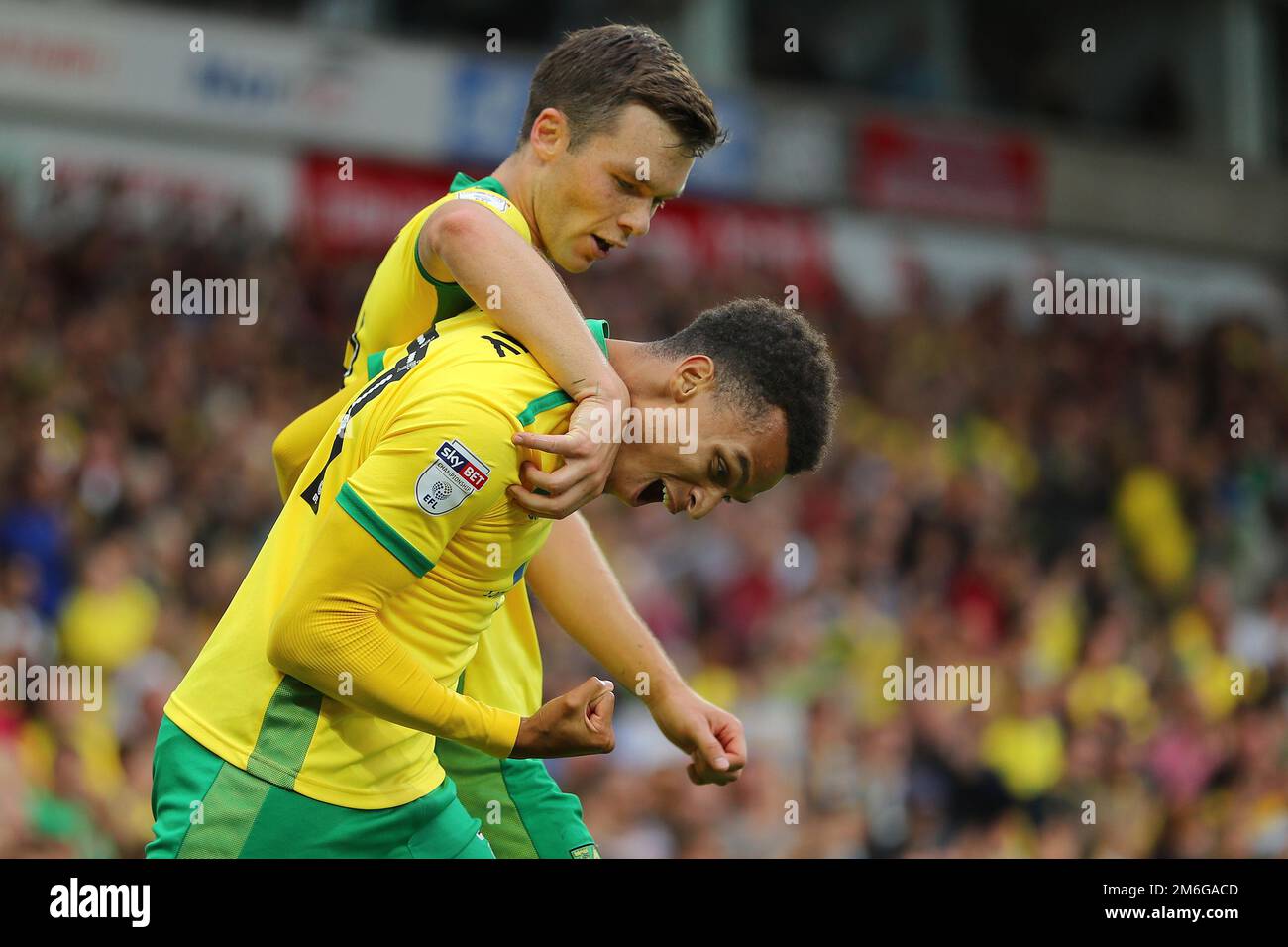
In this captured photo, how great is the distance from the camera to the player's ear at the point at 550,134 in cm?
340

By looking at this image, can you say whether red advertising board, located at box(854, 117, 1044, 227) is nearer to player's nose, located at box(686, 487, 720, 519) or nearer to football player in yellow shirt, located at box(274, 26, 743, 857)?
football player in yellow shirt, located at box(274, 26, 743, 857)

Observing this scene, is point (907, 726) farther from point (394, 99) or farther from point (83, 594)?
point (394, 99)

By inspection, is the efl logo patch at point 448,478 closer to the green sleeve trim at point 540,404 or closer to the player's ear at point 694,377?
the green sleeve trim at point 540,404

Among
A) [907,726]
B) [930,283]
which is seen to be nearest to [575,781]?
→ [907,726]

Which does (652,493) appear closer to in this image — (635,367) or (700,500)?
(700,500)

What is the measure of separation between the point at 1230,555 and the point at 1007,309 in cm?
290

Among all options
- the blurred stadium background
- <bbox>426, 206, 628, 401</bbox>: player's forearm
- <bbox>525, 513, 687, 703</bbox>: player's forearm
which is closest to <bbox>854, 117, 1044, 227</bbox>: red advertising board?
the blurred stadium background

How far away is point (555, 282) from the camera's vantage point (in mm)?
3162

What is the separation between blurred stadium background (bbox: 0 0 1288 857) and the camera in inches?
323

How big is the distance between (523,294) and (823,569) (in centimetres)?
755

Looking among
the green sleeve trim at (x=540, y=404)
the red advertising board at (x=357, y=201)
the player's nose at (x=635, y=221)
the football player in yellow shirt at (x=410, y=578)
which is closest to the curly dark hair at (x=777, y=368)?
the football player in yellow shirt at (x=410, y=578)

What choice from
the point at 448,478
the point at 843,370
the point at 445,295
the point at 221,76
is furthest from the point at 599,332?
the point at 221,76

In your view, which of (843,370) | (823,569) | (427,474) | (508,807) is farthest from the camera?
(843,370)

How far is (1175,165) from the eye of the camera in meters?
15.9
